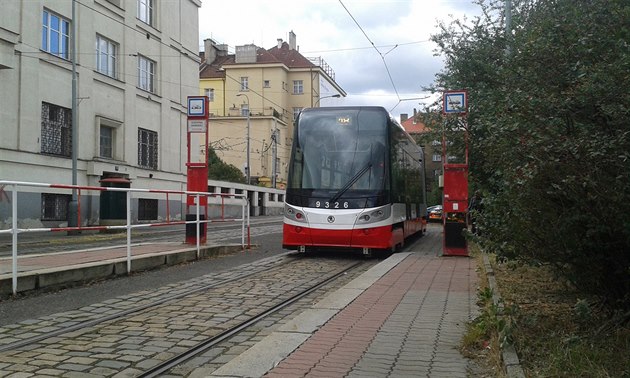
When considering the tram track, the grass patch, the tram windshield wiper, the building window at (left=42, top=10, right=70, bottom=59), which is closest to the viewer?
the grass patch

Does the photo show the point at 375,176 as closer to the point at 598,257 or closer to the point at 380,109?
the point at 380,109

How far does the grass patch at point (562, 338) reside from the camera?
13.9 ft

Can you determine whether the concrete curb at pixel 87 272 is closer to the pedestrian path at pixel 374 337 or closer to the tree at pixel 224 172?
the pedestrian path at pixel 374 337

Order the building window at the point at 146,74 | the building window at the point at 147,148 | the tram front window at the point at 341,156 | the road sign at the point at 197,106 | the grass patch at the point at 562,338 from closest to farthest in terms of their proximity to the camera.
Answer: the grass patch at the point at 562,338 < the tram front window at the point at 341,156 < the road sign at the point at 197,106 < the building window at the point at 147,148 < the building window at the point at 146,74

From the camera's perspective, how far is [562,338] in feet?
16.0

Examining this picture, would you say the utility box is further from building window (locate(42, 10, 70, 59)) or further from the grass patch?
building window (locate(42, 10, 70, 59))

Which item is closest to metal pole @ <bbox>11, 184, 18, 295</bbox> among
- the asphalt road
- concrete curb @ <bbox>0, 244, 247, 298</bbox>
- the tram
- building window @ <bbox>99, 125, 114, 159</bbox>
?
concrete curb @ <bbox>0, 244, 247, 298</bbox>

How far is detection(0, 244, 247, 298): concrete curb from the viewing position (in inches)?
299

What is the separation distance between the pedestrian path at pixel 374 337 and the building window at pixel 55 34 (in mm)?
20752

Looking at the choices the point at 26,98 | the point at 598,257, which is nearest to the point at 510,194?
the point at 598,257

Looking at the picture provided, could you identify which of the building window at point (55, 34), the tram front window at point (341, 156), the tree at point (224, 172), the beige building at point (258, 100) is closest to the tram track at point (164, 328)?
the tram front window at point (341, 156)

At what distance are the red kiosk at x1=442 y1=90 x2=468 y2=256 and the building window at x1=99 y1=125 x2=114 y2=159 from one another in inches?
784

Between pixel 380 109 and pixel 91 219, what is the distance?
688 centimetres

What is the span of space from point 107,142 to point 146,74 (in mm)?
5245
